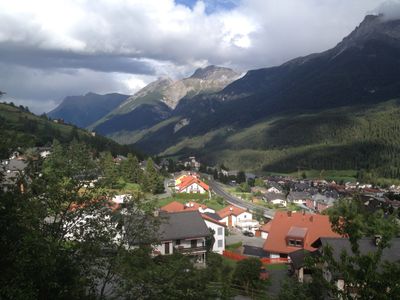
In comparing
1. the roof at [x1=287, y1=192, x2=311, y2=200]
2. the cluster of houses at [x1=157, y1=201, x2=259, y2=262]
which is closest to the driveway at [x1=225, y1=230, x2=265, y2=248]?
the cluster of houses at [x1=157, y1=201, x2=259, y2=262]

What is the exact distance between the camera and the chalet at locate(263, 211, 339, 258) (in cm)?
5109

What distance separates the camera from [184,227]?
47312 mm

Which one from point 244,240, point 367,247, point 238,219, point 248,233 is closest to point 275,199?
point 238,219

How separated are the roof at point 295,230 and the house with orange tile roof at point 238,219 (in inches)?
904

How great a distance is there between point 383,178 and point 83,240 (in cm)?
20470

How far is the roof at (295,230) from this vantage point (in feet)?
169

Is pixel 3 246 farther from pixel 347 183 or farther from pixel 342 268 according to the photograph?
pixel 347 183

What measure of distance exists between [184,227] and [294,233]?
46.8ft

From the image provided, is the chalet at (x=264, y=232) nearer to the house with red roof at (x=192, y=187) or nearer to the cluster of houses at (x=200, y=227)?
the cluster of houses at (x=200, y=227)

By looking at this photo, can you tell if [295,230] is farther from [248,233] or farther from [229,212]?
[229,212]

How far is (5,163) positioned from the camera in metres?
13.0

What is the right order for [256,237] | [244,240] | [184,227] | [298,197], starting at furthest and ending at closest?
[298,197], [256,237], [244,240], [184,227]

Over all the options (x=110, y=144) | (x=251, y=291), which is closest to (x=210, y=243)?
(x=251, y=291)

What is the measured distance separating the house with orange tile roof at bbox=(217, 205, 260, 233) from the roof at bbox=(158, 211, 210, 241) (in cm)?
2967
